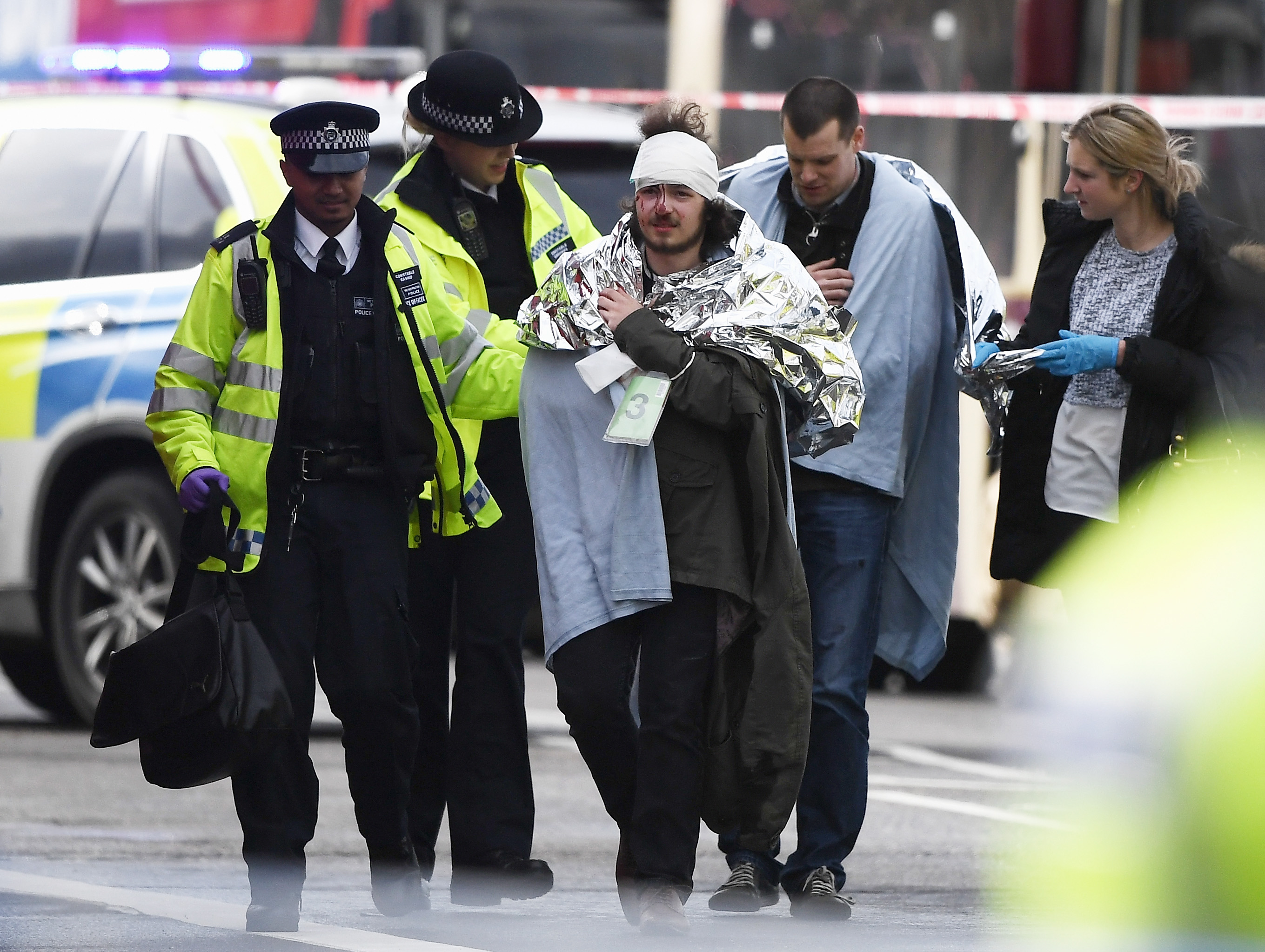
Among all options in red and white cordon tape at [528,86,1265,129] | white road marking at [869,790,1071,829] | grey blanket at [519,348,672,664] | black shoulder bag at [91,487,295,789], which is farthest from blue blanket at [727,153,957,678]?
red and white cordon tape at [528,86,1265,129]

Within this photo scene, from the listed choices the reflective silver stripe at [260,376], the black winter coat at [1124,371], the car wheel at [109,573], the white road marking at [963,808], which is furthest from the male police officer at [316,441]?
the car wheel at [109,573]

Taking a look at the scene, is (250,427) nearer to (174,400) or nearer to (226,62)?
(174,400)

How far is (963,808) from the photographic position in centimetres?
841

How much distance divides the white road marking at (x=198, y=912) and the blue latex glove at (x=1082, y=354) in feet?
6.16

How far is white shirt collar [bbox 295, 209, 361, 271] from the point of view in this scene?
19.0ft

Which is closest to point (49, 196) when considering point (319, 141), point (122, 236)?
point (122, 236)

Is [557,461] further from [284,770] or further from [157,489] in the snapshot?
[157,489]

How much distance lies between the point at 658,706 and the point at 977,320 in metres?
1.29

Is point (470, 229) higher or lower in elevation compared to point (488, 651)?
higher

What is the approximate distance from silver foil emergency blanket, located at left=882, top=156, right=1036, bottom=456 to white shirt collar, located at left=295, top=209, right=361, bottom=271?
1.41 metres

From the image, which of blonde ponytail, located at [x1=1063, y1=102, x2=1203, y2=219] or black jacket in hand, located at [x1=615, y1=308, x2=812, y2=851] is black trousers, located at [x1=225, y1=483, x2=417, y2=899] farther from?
blonde ponytail, located at [x1=1063, y1=102, x2=1203, y2=219]

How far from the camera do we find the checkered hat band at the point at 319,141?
570 cm

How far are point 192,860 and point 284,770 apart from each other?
1.16 m

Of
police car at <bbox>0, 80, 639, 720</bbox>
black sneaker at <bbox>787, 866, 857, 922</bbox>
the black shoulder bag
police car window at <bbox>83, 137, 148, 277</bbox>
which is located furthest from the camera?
police car window at <bbox>83, 137, 148, 277</bbox>
